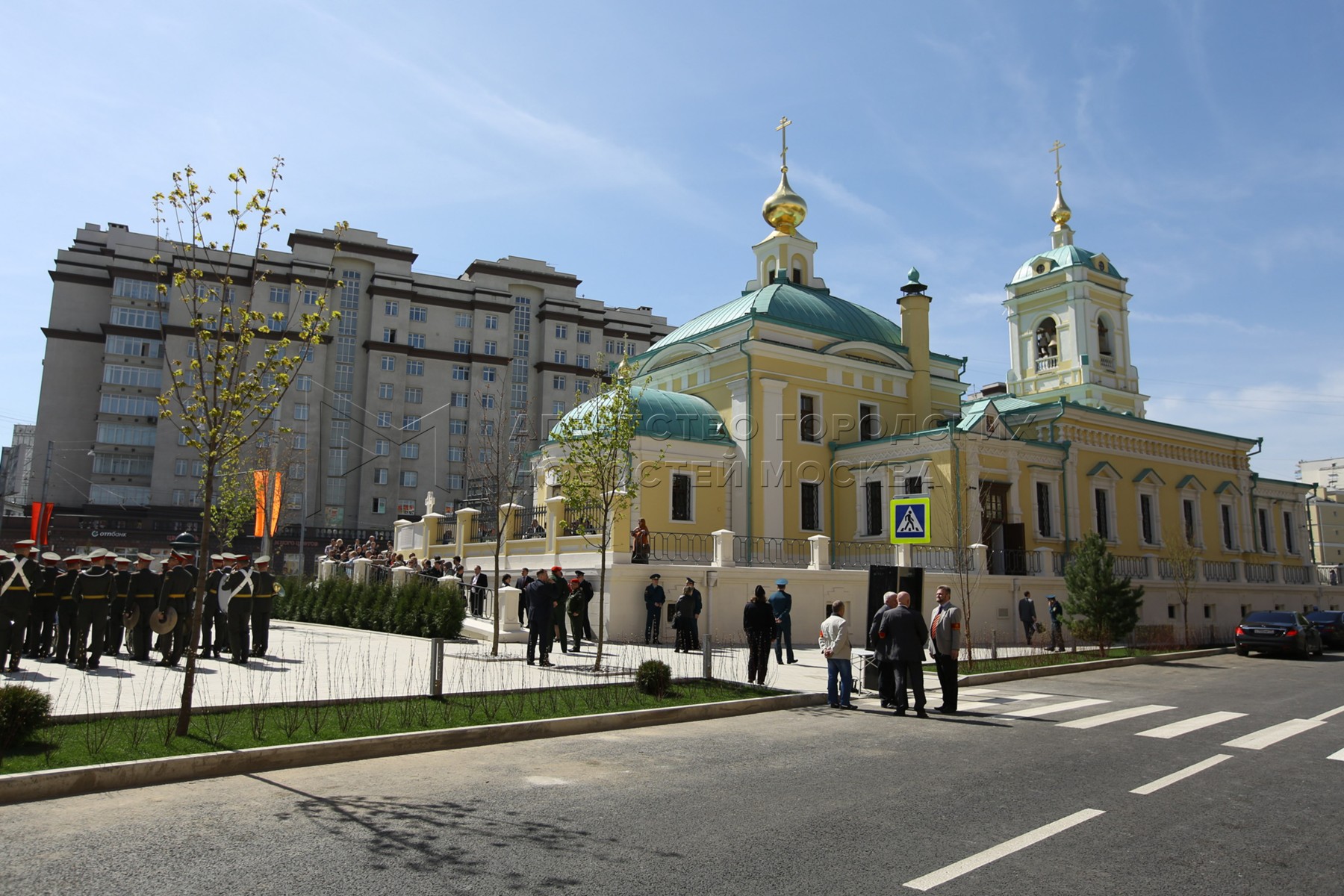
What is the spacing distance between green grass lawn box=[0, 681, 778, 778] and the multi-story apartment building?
4584 cm

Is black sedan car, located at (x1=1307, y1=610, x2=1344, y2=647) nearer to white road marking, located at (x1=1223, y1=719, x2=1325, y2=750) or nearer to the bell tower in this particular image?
the bell tower

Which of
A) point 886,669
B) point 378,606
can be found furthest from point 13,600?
point 886,669

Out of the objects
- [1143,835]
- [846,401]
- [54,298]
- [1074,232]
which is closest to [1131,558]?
[846,401]

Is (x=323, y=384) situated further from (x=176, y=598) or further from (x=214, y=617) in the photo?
(x=176, y=598)

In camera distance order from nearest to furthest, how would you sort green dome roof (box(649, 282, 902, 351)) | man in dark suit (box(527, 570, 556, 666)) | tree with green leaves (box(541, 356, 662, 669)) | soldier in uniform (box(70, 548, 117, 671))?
soldier in uniform (box(70, 548, 117, 671))
tree with green leaves (box(541, 356, 662, 669))
man in dark suit (box(527, 570, 556, 666))
green dome roof (box(649, 282, 902, 351))

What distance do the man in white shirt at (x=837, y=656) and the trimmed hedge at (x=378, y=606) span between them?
900cm

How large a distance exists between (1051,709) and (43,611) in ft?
49.6

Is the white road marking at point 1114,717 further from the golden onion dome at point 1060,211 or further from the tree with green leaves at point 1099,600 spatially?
the golden onion dome at point 1060,211

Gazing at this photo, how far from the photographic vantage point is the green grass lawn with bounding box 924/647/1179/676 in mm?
16911

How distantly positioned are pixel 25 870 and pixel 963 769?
7.12 meters

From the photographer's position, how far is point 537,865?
209 inches

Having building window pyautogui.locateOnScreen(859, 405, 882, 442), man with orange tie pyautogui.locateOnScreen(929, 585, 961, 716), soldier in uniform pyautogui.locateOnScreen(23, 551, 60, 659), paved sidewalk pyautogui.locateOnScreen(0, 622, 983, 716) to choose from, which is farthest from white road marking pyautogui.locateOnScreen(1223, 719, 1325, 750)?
building window pyautogui.locateOnScreen(859, 405, 882, 442)

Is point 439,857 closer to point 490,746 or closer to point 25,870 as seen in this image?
point 25,870

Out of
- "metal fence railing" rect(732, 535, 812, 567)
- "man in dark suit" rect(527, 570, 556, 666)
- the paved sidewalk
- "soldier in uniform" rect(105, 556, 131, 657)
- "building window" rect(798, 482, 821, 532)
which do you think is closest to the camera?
the paved sidewalk
